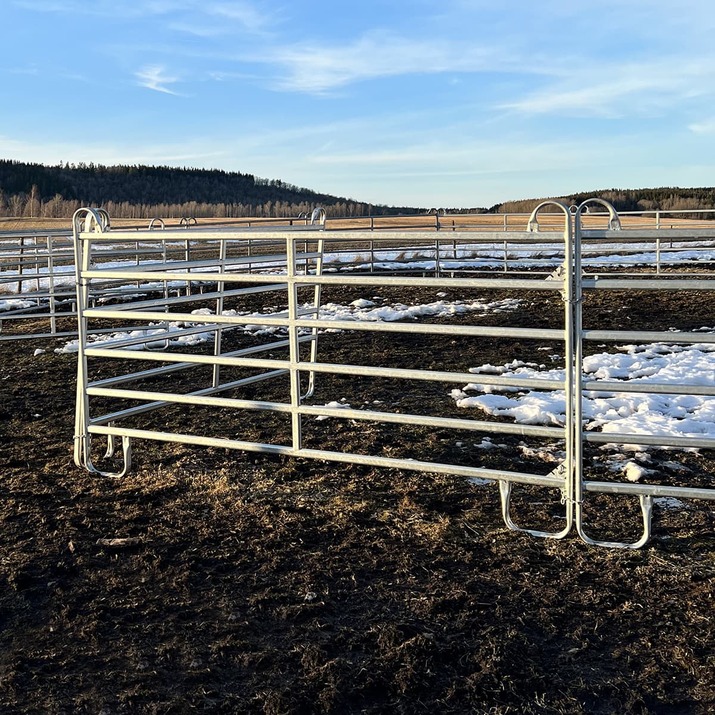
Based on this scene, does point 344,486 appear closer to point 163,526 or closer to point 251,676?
point 163,526

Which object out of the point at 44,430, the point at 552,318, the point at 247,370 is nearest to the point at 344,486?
the point at 44,430

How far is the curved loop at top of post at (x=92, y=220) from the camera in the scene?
5262 millimetres

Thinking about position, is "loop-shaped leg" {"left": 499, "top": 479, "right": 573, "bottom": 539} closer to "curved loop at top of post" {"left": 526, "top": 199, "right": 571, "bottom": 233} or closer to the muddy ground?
the muddy ground

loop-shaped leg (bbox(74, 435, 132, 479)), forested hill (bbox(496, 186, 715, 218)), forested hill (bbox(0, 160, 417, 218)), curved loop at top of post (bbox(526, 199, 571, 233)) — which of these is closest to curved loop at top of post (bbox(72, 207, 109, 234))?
loop-shaped leg (bbox(74, 435, 132, 479))

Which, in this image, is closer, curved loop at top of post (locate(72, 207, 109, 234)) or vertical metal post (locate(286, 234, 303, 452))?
vertical metal post (locate(286, 234, 303, 452))

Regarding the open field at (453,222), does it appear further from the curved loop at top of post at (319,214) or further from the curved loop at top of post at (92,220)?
the curved loop at top of post at (92,220)

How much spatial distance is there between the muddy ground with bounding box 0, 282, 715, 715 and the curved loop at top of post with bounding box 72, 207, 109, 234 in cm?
169

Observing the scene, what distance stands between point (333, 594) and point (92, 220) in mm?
3372

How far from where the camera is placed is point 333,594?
11.6 ft

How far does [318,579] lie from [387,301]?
39.1ft

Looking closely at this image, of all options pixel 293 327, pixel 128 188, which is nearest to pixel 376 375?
pixel 293 327

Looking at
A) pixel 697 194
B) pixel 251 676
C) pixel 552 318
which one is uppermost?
pixel 697 194

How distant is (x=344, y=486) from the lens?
4965 mm

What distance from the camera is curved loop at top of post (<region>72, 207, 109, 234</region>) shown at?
526cm
